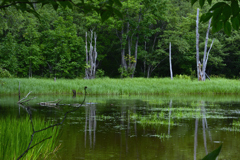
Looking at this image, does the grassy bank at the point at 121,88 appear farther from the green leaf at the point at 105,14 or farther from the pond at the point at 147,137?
the green leaf at the point at 105,14

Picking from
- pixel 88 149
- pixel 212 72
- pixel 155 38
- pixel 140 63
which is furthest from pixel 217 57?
pixel 88 149

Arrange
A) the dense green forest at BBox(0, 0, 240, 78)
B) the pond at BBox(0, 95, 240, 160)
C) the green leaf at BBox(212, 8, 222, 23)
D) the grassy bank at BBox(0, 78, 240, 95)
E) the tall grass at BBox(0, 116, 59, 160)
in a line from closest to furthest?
the green leaf at BBox(212, 8, 222, 23)
the tall grass at BBox(0, 116, 59, 160)
the pond at BBox(0, 95, 240, 160)
the grassy bank at BBox(0, 78, 240, 95)
the dense green forest at BBox(0, 0, 240, 78)

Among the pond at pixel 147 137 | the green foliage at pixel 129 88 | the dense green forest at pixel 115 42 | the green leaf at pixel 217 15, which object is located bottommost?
the pond at pixel 147 137

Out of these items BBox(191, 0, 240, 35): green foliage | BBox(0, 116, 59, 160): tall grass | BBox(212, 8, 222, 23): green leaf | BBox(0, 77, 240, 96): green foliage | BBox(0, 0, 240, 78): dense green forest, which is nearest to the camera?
BBox(191, 0, 240, 35): green foliage

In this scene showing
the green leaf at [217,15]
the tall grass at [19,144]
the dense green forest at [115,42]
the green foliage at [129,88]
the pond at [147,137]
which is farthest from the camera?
the dense green forest at [115,42]

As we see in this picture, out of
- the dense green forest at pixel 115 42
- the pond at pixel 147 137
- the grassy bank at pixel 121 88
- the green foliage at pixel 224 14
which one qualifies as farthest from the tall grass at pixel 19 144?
the dense green forest at pixel 115 42

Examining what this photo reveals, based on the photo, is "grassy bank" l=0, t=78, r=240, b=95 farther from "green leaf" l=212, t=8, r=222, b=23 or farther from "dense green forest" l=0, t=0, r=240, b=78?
"green leaf" l=212, t=8, r=222, b=23

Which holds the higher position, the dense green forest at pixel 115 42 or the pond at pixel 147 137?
the dense green forest at pixel 115 42

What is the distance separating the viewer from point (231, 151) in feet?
17.4

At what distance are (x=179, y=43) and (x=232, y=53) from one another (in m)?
6.48

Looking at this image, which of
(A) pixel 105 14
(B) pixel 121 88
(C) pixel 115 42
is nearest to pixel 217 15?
(A) pixel 105 14

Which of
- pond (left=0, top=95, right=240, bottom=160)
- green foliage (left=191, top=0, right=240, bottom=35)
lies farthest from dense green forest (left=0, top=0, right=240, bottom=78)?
green foliage (left=191, top=0, right=240, bottom=35)

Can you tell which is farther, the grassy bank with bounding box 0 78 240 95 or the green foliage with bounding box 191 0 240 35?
the grassy bank with bounding box 0 78 240 95

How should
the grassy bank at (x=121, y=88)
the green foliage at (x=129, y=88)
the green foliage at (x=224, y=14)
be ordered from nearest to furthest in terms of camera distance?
the green foliage at (x=224, y=14), the grassy bank at (x=121, y=88), the green foliage at (x=129, y=88)
